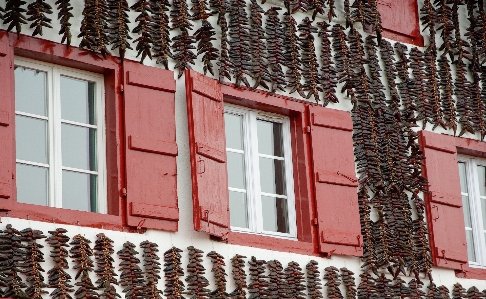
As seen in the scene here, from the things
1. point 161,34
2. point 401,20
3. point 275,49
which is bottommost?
point 161,34

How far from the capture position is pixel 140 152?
9.94 metres

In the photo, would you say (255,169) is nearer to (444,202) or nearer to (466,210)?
(444,202)

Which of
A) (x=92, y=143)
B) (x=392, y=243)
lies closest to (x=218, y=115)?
(x=92, y=143)

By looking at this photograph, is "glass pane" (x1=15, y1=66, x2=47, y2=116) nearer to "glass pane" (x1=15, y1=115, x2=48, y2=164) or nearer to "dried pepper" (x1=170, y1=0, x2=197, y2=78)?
"glass pane" (x1=15, y1=115, x2=48, y2=164)

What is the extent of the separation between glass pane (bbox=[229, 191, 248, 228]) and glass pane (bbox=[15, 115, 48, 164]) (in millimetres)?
1779

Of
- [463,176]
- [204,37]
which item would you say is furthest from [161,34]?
[463,176]

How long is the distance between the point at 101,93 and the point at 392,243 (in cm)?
302

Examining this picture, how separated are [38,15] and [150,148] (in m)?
1.30

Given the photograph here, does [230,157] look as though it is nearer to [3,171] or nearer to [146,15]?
[146,15]

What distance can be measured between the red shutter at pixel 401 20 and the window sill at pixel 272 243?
2.59 metres

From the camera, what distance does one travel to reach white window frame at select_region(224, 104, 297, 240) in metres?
10.8

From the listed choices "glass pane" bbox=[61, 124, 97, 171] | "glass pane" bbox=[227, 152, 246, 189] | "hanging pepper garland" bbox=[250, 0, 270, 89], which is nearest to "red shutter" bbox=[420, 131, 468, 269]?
"hanging pepper garland" bbox=[250, 0, 270, 89]

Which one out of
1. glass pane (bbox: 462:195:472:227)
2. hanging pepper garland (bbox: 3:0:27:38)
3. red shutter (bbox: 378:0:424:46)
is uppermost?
red shutter (bbox: 378:0:424:46)

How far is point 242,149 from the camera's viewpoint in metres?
11.0
